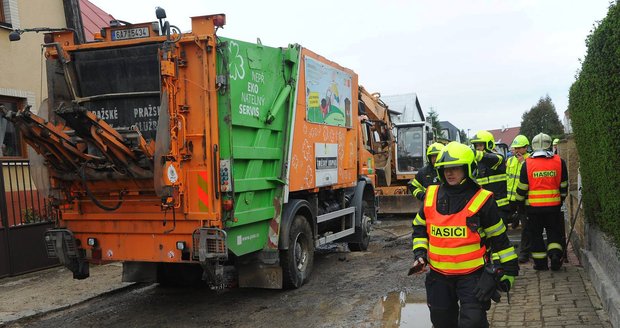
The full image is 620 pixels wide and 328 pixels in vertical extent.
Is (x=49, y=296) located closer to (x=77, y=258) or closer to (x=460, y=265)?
(x=77, y=258)

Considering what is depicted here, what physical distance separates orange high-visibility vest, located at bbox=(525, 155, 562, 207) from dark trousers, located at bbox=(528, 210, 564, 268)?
6.7 inches

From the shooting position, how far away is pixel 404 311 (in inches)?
224

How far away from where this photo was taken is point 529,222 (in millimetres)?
6934

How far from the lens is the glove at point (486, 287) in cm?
341

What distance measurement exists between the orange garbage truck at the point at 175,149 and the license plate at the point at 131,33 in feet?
0.04

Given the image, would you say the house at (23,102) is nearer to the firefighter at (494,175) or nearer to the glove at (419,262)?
the glove at (419,262)

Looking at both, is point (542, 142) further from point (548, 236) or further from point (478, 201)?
point (478, 201)

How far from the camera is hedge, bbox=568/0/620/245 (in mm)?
4246

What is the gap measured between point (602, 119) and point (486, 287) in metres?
2.25

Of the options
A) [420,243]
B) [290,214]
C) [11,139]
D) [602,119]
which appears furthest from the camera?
[11,139]

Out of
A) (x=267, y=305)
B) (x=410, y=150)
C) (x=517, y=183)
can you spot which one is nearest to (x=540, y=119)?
(x=410, y=150)

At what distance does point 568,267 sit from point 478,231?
406 centimetres

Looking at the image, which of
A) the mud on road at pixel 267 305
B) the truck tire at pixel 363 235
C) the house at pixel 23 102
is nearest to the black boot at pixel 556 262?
the mud on road at pixel 267 305

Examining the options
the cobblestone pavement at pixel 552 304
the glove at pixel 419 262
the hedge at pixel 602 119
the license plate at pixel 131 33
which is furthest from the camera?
the license plate at pixel 131 33
